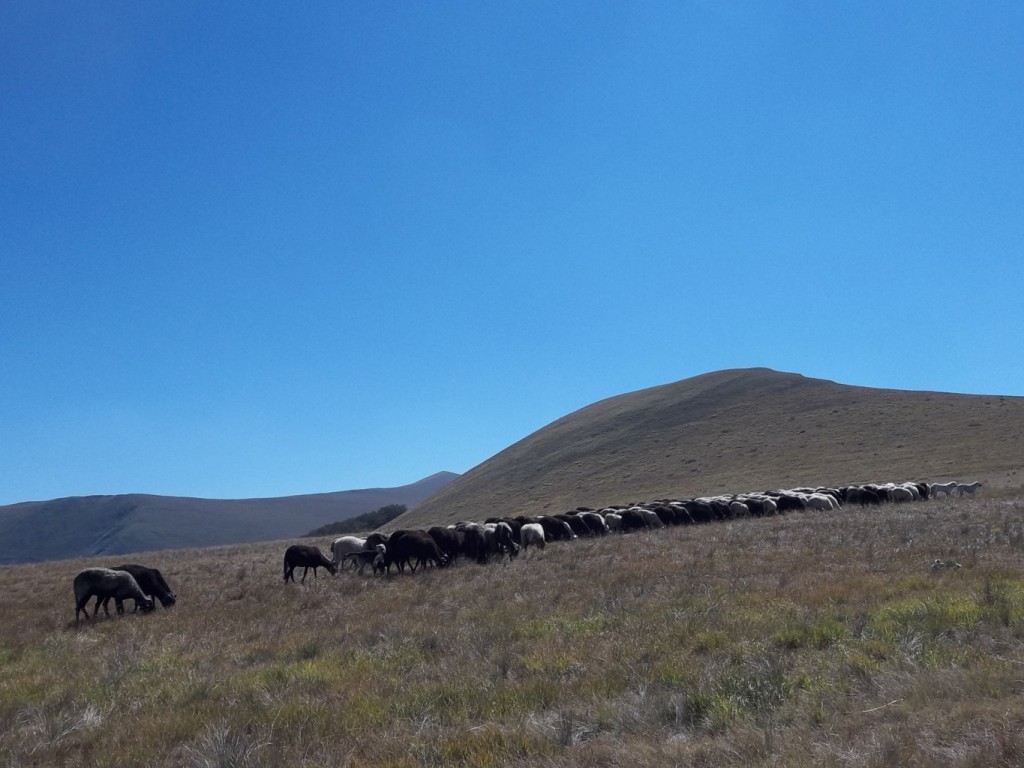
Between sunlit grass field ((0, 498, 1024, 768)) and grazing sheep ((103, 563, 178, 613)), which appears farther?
grazing sheep ((103, 563, 178, 613))

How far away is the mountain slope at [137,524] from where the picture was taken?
145250mm

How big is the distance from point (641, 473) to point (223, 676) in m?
66.4

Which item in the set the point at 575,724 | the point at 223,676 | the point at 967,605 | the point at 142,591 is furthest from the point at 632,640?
the point at 142,591

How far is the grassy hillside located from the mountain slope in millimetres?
66830

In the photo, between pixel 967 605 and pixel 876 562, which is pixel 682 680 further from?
pixel 876 562

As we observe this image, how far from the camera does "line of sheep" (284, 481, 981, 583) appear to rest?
2427 centimetres

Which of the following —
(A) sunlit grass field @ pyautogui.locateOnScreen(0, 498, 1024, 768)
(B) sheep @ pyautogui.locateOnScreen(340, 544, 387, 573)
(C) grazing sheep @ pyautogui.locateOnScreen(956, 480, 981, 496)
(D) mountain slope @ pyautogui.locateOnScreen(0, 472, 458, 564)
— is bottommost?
(A) sunlit grass field @ pyautogui.locateOnScreen(0, 498, 1024, 768)

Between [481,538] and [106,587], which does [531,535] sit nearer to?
[481,538]

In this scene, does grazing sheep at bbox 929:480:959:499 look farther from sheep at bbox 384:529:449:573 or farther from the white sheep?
the white sheep

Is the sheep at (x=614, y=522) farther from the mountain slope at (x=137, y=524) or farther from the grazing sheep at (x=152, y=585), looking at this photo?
the mountain slope at (x=137, y=524)

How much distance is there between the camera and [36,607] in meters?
21.4

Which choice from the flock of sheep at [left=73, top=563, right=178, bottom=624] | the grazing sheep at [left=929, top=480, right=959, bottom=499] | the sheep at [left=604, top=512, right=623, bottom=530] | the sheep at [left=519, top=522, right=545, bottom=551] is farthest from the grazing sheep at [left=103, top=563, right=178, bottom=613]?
the grazing sheep at [left=929, top=480, right=959, bottom=499]

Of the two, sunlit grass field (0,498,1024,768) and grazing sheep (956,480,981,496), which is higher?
grazing sheep (956,480,981,496)

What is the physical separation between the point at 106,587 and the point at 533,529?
1520 cm
